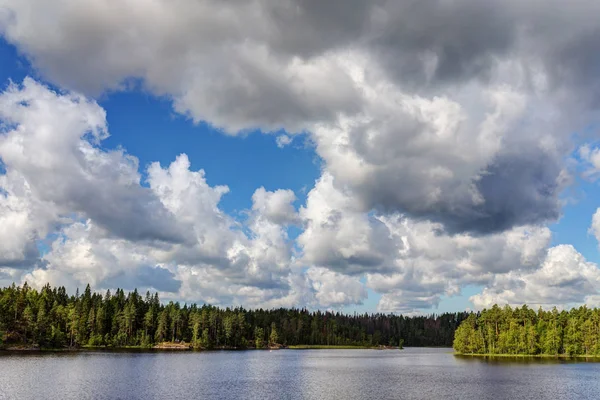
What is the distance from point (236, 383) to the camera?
110375 millimetres

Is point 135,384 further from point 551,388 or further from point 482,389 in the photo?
point 551,388

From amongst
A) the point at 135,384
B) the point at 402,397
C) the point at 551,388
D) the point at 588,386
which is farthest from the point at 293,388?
the point at 588,386

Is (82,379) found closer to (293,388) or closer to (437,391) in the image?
(293,388)

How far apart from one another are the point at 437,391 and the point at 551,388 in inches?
1019

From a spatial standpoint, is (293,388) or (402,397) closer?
(402,397)

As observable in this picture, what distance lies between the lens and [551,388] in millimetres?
102000

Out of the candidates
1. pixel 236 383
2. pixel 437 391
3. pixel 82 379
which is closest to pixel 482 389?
pixel 437 391

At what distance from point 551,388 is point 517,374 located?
31.8m

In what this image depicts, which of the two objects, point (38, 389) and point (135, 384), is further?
point (135, 384)

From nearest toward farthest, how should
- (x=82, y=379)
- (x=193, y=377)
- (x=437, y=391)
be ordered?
(x=437, y=391) → (x=82, y=379) → (x=193, y=377)

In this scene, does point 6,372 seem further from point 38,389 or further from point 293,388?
point 293,388

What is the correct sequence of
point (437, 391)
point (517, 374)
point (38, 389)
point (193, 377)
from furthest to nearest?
1. point (517, 374)
2. point (193, 377)
3. point (437, 391)
4. point (38, 389)

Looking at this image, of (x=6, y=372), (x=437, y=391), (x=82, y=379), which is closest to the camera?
(x=437, y=391)

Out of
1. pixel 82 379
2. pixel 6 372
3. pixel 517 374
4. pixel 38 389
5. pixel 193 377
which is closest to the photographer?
pixel 38 389
